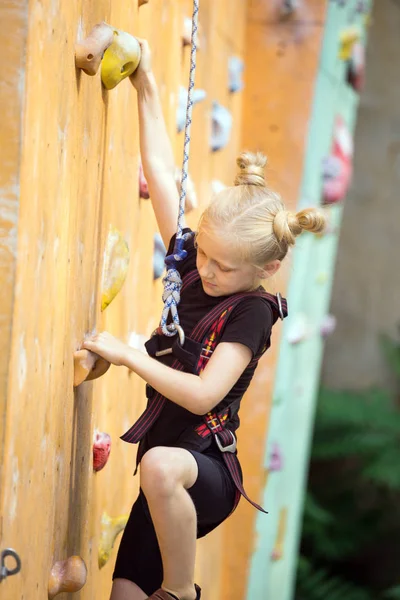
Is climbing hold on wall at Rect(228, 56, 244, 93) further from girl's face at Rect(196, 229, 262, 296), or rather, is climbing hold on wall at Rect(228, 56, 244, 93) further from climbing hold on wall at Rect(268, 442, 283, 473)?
girl's face at Rect(196, 229, 262, 296)

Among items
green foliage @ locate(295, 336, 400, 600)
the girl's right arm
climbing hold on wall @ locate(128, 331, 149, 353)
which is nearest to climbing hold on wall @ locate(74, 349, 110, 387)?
the girl's right arm

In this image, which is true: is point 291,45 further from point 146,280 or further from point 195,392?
point 195,392

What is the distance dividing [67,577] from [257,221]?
0.68 metres

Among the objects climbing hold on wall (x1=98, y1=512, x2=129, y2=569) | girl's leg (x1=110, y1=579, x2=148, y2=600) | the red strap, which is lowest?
climbing hold on wall (x1=98, y1=512, x2=129, y2=569)

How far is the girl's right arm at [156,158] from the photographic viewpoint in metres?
1.85

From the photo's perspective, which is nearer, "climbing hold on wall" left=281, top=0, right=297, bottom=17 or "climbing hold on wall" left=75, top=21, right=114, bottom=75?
"climbing hold on wall" left=75, top=21, right=114, bottom=75

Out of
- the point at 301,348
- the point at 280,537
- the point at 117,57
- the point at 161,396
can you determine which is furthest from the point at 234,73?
the point at 280,537

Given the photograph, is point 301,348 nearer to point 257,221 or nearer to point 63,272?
point 257,221

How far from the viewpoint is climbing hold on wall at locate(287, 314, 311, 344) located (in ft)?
12.0

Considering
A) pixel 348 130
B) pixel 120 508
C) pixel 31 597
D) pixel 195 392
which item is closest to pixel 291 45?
pixel 348 130

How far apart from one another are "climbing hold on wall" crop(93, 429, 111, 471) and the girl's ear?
0.55 meters

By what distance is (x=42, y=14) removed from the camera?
1297 mm

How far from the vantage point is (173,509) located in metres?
1.55

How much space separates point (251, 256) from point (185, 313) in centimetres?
18
